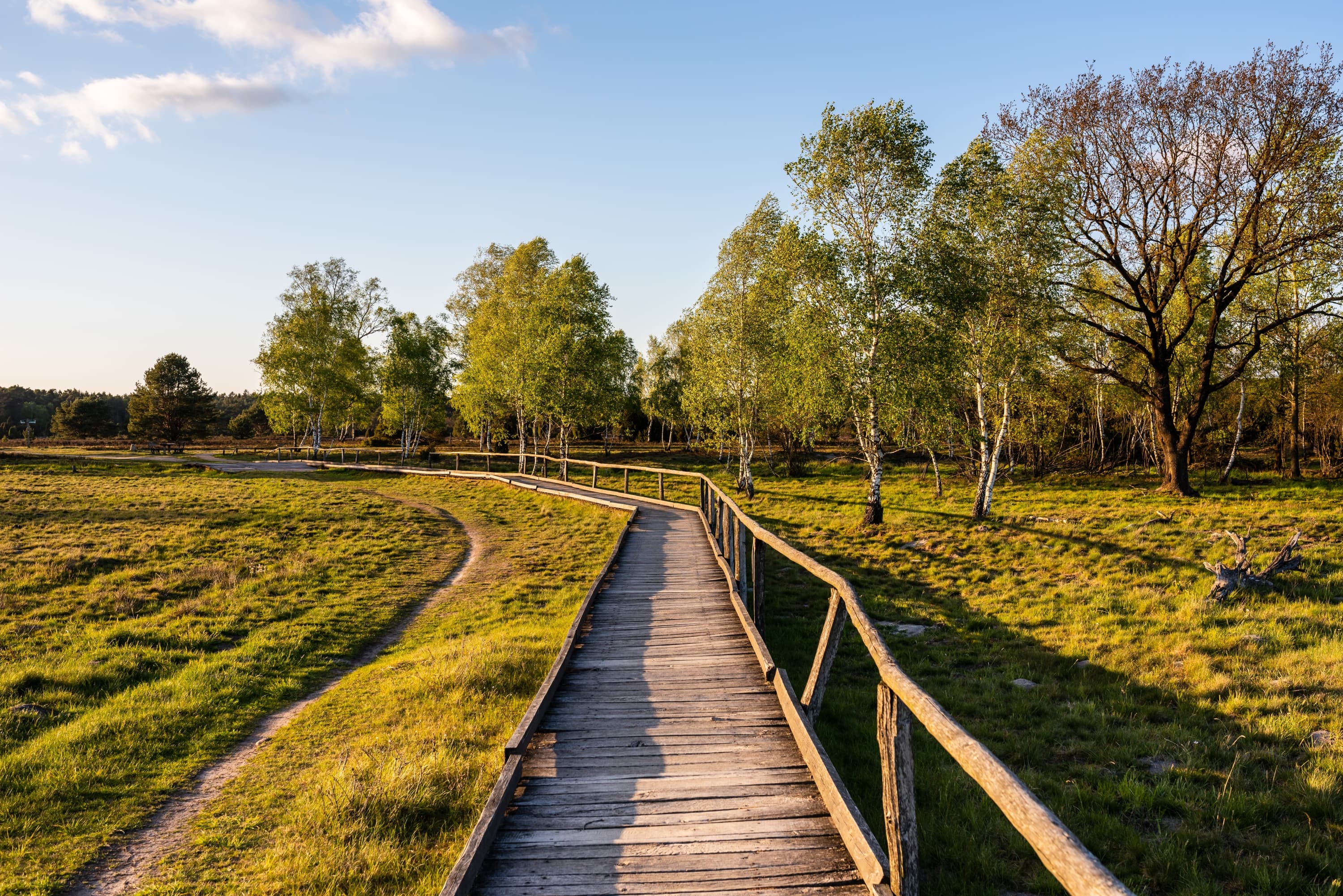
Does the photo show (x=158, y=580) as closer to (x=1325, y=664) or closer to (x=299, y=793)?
(x=299, y=793)

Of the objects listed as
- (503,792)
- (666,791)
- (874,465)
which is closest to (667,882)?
(666,791)

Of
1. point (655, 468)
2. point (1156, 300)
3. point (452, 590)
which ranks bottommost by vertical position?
point (452, 590)

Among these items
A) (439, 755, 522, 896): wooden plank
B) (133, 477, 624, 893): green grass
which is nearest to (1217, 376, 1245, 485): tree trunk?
(133, 477, 624, 893): green grass

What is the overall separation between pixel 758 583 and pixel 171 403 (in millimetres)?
68066

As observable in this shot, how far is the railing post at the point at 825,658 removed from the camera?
6199 millimetres

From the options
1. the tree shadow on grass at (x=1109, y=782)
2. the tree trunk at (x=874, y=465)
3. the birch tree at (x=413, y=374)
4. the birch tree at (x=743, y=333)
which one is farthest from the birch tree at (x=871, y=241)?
the birch tree at (x=413, y=374)

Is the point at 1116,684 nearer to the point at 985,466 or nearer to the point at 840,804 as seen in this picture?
the point at 840,804

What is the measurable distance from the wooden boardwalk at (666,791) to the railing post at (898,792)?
0.24m

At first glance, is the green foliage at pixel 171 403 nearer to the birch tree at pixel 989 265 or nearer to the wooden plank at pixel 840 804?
the birch tree at pixel 989 265

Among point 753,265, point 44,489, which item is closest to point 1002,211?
point 753,265

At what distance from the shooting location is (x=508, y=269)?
133 ft

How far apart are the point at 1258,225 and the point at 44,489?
4727 cm

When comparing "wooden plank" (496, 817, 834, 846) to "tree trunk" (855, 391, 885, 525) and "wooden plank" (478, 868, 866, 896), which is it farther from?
"tree trunk" (855, 391, 885, 525)

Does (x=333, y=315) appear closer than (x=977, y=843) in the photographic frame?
No
